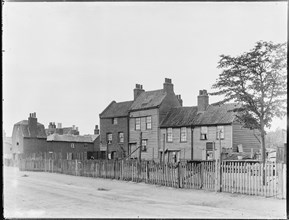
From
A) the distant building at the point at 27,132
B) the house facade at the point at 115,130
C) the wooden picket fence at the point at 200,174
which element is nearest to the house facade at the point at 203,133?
the house facade at the point at 115,130

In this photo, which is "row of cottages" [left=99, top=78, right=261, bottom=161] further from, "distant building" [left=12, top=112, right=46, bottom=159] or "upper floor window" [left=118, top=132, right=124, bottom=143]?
"distant building" [left=12, top=112, right=46, bottom=159]

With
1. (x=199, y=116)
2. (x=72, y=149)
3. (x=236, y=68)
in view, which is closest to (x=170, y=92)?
(x=199, y=116)

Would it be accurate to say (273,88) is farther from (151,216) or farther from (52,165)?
(52,165)

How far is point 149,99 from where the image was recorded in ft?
138

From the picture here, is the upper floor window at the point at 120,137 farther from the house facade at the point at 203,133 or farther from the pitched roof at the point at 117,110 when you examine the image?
the house facade at the point at 203,133

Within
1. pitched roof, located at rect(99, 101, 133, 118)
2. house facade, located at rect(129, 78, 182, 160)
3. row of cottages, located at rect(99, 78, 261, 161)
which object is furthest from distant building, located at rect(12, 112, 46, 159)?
pitched roof, located at rect(99, 101, 133, 118)

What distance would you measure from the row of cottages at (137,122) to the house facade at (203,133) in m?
1.14

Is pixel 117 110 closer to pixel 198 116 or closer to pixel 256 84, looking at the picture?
pixel 198 116

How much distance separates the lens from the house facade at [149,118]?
3978 cm

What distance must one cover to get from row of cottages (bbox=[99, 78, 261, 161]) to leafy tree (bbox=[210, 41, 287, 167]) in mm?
15326

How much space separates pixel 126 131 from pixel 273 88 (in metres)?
28.9

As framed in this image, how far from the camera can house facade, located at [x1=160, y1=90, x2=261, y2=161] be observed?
3353 cm

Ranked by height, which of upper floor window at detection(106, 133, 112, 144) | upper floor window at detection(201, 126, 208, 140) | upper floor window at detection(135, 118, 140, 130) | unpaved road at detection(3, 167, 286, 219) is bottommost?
unpaved road at detection(3, 167, 286, 219)

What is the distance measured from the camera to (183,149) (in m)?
37.5
